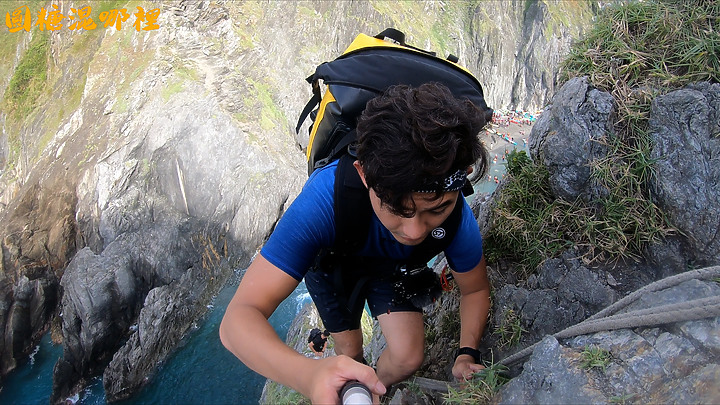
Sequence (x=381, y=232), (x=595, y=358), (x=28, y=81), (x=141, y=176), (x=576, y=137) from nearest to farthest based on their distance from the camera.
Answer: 1. (x=595, y=358)
2. (x=381, y=232)
3. (x=576, y=137)
4. (x=141, y=176)
5. (x=28, y=81)

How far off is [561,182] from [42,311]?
31718 millimetres

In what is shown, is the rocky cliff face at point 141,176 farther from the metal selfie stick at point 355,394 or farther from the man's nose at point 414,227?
the metal selfie stick at point 355,394

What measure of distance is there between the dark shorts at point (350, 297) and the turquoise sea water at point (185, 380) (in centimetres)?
1973

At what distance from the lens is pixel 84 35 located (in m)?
31.4

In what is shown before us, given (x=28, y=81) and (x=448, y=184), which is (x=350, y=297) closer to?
(x=448, y=184)

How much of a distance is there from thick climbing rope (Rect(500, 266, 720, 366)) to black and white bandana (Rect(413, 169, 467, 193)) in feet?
3.77

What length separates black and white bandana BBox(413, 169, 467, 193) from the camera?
2.36m

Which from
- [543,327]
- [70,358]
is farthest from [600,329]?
[70,358]

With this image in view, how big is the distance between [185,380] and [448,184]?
24178mm

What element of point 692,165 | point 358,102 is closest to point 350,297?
point 358,102

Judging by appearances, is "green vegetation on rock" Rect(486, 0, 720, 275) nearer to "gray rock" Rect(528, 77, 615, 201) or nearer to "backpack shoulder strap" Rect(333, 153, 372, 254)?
"gray rock" Rect(528, 77, 615, 201)

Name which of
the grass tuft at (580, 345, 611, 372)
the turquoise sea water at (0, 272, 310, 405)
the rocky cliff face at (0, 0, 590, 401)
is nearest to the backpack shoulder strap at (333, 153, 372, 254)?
the grass tuft at (580, 345, 611, 372)

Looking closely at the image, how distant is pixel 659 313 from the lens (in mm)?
2295

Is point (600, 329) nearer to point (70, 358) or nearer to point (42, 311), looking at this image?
point (70, 358)
